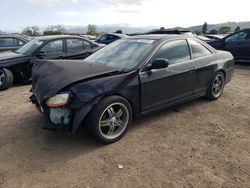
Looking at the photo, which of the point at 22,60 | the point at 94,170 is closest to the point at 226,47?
the point at 22,60

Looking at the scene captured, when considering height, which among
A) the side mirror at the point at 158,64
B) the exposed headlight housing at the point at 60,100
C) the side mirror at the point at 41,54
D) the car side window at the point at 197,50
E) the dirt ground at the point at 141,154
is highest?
the car side window at the point at 197,50

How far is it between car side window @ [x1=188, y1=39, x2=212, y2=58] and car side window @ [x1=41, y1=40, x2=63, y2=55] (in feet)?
14.3

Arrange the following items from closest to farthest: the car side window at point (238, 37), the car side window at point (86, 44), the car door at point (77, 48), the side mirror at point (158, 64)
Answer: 1. the side mirror at point (158, 64)
2. the car door at point (77, 48)
3. the car side window at point (86, 44)
4. the car side window at point (238, 37)

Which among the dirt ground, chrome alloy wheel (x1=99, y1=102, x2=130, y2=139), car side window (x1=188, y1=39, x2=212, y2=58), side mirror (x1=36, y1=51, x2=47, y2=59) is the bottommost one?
the dirt ground

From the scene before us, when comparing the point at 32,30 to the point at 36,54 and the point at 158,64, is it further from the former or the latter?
the point at 158,64

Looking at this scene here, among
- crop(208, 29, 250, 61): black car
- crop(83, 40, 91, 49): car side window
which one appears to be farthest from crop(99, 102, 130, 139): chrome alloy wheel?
crop(208, 29, 250, 61): black car

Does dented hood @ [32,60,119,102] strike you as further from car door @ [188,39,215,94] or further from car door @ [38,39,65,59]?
car door @ [38,39,65,59]

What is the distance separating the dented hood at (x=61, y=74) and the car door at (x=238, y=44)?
826 centimetres

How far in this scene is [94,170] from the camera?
3213 mm

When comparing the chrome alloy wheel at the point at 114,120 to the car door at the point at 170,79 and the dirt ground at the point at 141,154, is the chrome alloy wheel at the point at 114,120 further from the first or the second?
the car door at the point at 170,79

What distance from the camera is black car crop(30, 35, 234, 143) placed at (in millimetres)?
3557

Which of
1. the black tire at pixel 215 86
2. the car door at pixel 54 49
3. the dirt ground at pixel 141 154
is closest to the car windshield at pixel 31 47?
the car door at pixel 54 49

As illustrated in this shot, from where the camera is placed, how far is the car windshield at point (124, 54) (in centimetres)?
426

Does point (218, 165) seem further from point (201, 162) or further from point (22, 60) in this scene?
point (22, 60)
